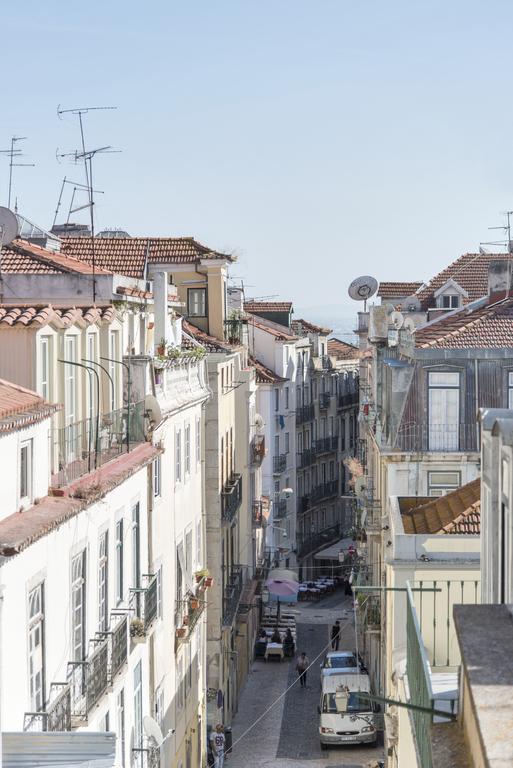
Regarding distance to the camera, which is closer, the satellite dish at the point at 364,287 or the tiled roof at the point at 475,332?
the tiled roof at the point at 475,332

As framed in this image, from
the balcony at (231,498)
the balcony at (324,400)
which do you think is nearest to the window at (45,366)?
the balcony at (231,498)

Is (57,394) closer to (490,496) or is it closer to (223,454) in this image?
(490,496)

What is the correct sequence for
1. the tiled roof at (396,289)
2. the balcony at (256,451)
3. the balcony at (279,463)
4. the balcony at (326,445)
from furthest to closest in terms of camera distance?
the balcony at (326,445) < the balcony at (279,463) < the tiled roof at (396,289) < the balcony at (256,451)

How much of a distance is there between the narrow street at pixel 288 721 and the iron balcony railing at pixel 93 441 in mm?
16235

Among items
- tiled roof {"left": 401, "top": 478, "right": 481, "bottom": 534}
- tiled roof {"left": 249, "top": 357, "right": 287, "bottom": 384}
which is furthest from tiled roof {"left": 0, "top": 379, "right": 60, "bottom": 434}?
tiled roof {"left": 249, "top": 357, "right": 287, "bottom": 384}

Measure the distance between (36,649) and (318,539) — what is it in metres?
68.5

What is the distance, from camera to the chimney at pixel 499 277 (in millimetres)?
43594

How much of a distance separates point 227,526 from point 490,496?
34103 millimetres

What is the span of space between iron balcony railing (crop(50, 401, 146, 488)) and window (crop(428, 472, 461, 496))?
12.5 metres

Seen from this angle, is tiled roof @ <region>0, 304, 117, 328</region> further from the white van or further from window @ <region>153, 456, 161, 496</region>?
the white van

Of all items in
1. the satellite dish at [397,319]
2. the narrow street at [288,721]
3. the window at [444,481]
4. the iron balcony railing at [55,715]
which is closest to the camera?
the iron balcony railing at [55,715]

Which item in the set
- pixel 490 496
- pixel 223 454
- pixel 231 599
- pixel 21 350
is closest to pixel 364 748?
pixel 231 599

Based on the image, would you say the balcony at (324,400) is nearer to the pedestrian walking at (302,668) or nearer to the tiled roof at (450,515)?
the pedestrian walking at (302,668)

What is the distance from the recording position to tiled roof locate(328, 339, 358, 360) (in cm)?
9519
